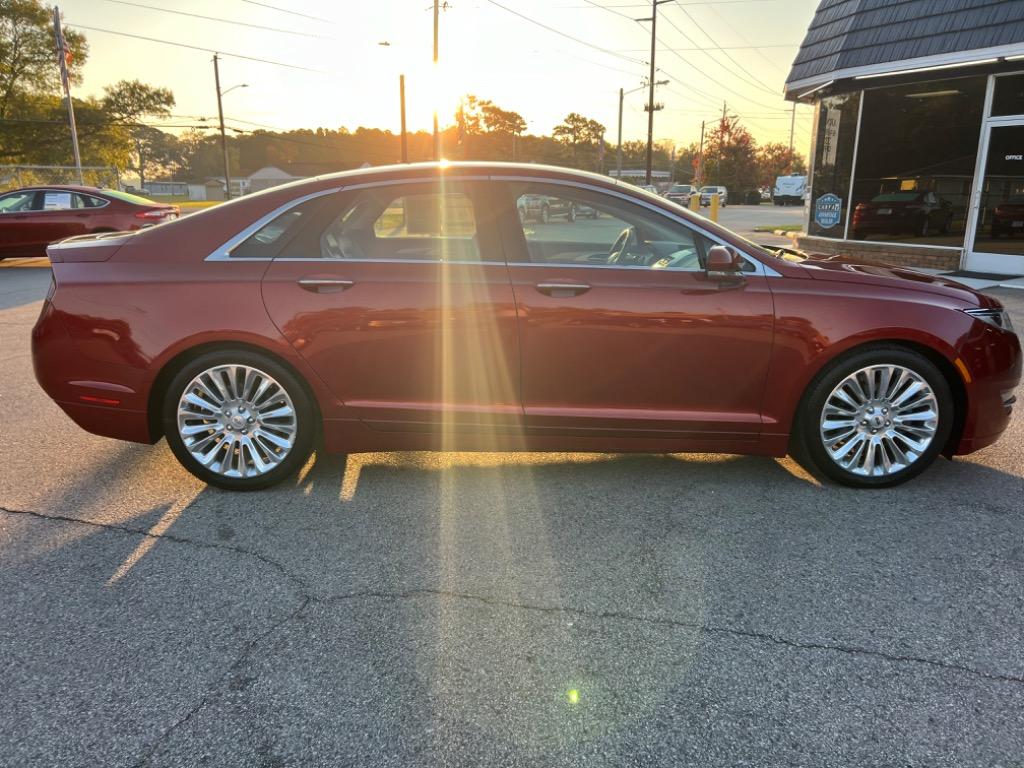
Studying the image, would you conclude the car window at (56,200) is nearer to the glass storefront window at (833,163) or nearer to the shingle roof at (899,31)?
the shingle roof at (899,31)

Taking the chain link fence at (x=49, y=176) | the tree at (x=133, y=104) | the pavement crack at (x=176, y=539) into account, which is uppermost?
the tree at (x=133, y=104)

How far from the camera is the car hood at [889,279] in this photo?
12.2ft

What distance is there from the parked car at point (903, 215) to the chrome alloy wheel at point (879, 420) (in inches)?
424

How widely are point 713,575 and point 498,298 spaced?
1.67 meters

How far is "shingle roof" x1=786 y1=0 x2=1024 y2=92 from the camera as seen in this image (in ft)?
34.8

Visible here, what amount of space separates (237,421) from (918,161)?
13354mm

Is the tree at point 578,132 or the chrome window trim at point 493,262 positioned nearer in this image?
the chrome window trim at point 493,262

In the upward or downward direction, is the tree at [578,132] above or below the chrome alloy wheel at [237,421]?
above

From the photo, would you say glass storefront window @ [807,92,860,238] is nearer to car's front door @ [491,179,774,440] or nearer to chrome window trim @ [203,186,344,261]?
car's front door @ [491,179,774,440]

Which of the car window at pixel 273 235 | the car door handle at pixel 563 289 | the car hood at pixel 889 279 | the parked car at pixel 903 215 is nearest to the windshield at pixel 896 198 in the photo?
the parked car at pixel 903 215

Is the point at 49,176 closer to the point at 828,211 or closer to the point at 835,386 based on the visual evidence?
the point at 828,211

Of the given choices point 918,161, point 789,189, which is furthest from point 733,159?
point 918,161

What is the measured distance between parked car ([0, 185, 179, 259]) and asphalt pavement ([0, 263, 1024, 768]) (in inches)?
439

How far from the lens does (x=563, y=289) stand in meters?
3.60
